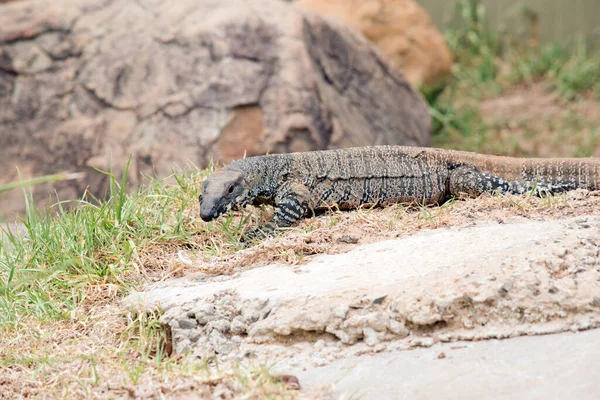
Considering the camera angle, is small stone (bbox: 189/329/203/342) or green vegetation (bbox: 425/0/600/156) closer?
small stone (bbox: 189/329/203/342)

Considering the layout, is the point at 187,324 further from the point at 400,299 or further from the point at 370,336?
the point at 400,299

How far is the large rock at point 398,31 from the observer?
45.0 ft

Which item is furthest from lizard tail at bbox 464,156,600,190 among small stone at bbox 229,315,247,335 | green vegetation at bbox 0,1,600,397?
small stone at bbox 229,315,247,335

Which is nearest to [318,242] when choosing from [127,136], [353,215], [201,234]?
[353,215]

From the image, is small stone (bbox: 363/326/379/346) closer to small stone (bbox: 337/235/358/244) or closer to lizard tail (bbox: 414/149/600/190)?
small stone (bbox: 337/235/358/244)

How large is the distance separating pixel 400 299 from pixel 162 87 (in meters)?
6.22

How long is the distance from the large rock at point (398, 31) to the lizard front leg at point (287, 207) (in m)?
8.29

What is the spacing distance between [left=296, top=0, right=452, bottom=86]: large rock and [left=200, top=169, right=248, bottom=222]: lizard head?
855 centimetres

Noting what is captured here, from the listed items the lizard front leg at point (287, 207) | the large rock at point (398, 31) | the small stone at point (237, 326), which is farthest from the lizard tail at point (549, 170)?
the large rock at point (398, 31)

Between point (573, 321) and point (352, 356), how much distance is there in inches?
43.0

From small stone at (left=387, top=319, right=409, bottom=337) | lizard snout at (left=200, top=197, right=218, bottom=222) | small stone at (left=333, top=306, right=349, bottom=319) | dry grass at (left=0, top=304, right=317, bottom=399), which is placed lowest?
dry grass at (left=0, top=304, right=317, bottom=399)

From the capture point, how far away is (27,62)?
9.67m

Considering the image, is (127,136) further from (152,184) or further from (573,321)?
(573,321)

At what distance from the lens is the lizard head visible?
206 inches
